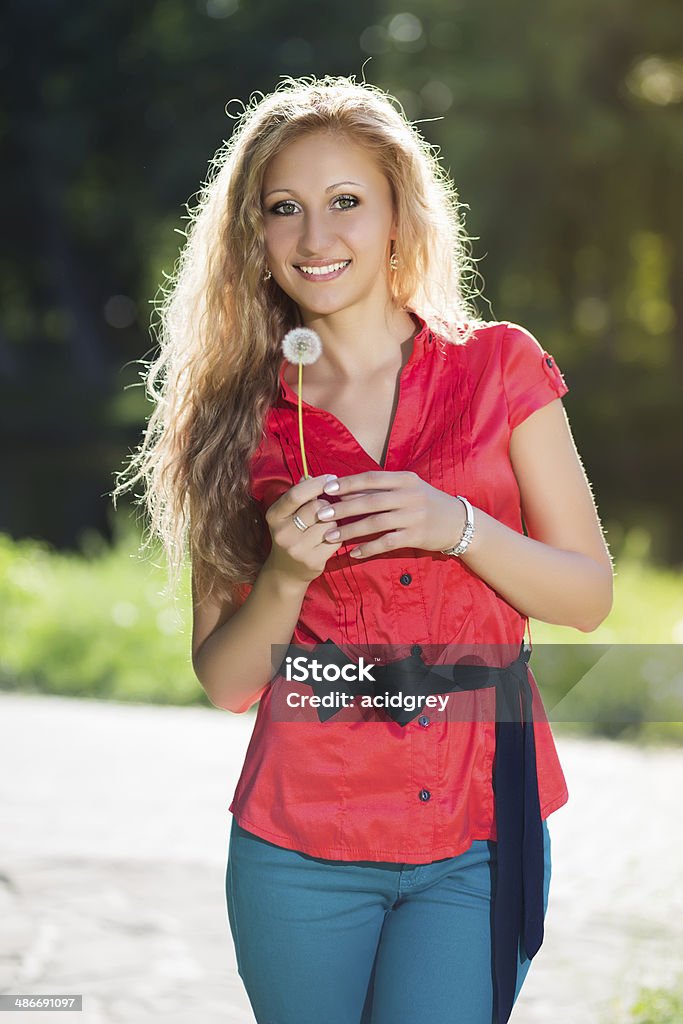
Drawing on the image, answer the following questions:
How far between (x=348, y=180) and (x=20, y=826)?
12.6 ft

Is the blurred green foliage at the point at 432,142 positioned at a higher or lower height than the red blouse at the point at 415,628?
higher

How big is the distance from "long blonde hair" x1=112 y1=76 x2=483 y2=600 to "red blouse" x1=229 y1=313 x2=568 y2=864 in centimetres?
10

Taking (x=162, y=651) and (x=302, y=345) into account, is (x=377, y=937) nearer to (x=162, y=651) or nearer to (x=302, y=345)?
(x=302, y=345)

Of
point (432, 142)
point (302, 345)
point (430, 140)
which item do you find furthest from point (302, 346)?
point (432, 142)

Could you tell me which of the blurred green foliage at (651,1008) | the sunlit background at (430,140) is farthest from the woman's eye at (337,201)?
the sunlit background at (430,140)

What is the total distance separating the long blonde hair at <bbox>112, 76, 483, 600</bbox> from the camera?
7.36 feet

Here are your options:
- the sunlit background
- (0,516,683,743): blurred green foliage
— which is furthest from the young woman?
the sunlit background

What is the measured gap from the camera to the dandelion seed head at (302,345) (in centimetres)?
223

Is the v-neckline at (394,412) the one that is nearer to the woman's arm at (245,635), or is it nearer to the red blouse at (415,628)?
the red blouse at (415,628)

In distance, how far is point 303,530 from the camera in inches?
76.4

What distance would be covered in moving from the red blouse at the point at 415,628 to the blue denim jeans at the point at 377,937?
0.11 ft

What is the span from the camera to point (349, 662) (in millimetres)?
2104

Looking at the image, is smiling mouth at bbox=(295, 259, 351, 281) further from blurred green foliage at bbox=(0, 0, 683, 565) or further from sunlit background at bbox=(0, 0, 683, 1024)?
blurred green foliage at bbox=(0, 0, 683, 565)

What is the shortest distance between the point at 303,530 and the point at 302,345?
431 mm
